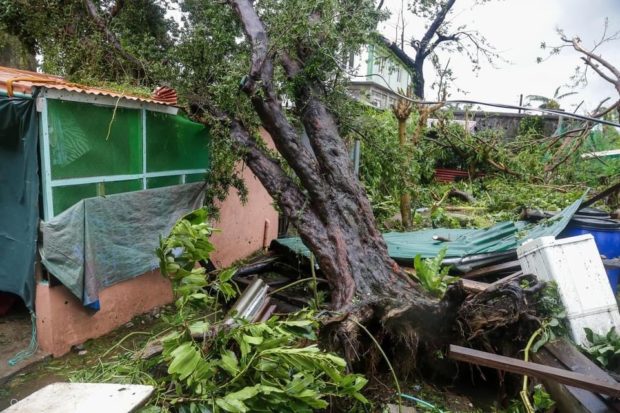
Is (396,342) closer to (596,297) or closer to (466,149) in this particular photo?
(596,297)

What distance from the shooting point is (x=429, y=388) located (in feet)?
13.3

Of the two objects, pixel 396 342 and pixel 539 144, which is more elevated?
pixel 539 144

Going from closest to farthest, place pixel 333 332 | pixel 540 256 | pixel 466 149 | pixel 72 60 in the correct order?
1. pixel 333 332
2. pixel 540 256
3. pixel 72 60
4. pixel 466 149

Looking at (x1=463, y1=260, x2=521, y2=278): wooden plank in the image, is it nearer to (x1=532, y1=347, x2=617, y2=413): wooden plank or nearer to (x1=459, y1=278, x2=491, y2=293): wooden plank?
(x1=459, y1=278, x2=491, y2=293): wooden plank

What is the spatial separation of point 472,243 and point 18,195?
16.5ft

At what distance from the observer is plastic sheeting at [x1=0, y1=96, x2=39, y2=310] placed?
3994mm

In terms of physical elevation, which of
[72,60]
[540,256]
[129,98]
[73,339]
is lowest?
[73,339]

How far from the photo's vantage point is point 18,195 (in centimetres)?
427

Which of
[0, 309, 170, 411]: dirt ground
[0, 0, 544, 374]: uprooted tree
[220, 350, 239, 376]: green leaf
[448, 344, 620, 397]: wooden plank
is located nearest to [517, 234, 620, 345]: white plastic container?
[0, 0, 544, 374]: uprooted tree

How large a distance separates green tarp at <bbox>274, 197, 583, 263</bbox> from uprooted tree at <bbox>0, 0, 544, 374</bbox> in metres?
0.76

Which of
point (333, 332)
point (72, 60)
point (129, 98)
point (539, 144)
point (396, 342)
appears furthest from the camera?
point (539, 144)

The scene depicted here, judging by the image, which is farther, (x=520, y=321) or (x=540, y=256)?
(x=540, y=256)

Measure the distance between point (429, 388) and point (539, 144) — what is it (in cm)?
1043

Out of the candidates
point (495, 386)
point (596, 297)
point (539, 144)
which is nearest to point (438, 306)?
point (495, 386)
